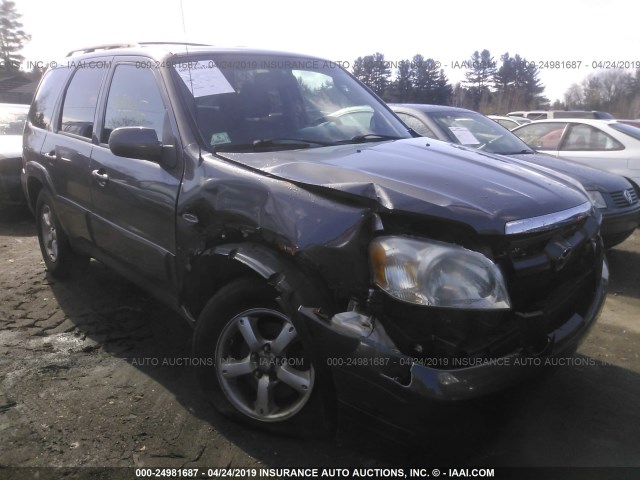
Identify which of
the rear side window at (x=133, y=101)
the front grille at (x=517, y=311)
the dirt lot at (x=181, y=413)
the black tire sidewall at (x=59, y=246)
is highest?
the rear side window at (x=133, y=101)

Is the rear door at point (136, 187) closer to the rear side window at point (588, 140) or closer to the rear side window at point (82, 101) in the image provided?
the rear side window at point (82, 101)

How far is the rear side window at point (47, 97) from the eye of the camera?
14.9 feet

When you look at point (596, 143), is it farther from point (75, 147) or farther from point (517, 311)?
point (75, 147)

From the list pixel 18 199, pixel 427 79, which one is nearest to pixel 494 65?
pixel 427 79

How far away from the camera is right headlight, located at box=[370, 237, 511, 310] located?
196cm

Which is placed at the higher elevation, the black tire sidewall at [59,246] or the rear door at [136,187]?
the rear door at [136,187]

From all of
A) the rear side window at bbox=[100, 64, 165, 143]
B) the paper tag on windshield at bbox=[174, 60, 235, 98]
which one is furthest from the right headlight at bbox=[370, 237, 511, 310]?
the rear side window at bbox=[100, 64, 165, 143]

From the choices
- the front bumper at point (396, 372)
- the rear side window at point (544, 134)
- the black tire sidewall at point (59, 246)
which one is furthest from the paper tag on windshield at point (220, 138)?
the rear side window at point (544, 134)

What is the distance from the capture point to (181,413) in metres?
2.84

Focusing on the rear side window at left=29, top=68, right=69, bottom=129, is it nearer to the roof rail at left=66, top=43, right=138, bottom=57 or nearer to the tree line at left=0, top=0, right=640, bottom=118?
the roof rail at left=66, top=43, right=138, bottom=57

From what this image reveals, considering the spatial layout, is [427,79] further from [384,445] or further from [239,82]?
[384,445]

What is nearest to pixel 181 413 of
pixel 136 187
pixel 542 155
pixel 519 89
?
pixel 136 187

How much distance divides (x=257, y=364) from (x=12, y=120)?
8.00m

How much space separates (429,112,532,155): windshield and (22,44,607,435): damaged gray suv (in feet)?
7.37
